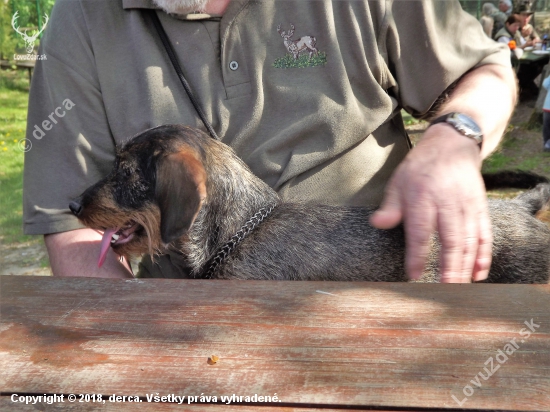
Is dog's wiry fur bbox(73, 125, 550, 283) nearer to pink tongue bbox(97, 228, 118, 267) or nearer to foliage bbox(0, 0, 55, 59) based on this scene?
pink tongue bbox(97, 228, 118, 267)

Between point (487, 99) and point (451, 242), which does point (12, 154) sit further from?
point (451, 242)

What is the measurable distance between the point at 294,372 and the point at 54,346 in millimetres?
600

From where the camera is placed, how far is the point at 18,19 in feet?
39.3

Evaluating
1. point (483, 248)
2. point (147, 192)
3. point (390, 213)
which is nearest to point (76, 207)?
point (147, 192)

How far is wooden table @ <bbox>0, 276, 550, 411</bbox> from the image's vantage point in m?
1.20

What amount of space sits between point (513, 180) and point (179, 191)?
74.8 inches

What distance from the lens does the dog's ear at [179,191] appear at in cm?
261

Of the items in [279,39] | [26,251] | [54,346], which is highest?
[279,39]

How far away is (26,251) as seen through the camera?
704 centimetres

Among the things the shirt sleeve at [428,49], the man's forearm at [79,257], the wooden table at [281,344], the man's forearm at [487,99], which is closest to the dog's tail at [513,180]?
the man's forearm at [487,99]

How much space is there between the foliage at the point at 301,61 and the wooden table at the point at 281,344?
4.65ft

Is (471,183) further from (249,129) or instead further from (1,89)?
(1,89)

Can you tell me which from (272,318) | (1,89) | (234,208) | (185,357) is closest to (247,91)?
(234,208)

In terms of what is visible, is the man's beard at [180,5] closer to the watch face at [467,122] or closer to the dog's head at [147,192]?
the dog's head at [147,192]
